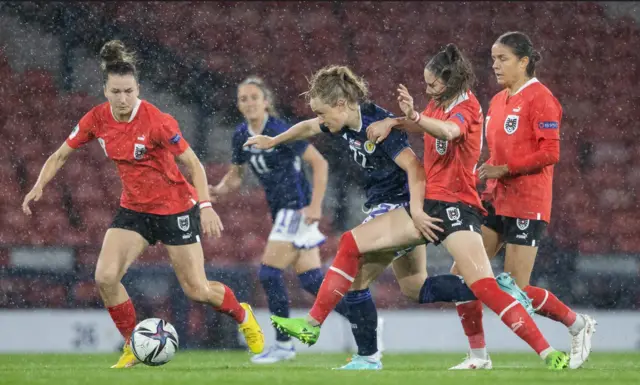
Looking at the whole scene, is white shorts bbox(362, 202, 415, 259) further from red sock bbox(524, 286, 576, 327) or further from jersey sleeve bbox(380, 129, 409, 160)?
red sock bbox(524, 286, 576, 327)

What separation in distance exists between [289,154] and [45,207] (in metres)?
4.51

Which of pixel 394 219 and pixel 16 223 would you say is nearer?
pixel 394 219

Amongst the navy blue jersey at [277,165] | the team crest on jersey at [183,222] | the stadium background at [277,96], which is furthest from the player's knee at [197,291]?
the stadium background at [277,96]

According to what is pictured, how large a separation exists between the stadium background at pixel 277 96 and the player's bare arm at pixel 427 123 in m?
4.80

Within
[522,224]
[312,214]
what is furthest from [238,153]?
[522,224]

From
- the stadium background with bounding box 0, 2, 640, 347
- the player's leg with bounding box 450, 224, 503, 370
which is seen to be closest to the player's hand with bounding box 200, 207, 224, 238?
the player's leg with bounding box 450, 224, 503, 370

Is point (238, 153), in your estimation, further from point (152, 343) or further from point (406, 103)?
point (406, 103)

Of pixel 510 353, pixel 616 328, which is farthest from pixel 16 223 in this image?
pixel 616 328

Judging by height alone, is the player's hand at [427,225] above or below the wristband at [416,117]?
below

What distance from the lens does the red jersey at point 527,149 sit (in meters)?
6.14

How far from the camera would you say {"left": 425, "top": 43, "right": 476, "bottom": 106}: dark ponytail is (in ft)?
18.9

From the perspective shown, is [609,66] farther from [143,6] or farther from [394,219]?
[394,219]

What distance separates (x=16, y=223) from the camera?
1162 cm

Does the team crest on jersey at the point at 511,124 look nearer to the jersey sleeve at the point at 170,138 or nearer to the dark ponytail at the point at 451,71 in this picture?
the dark ponytail at the point at 451,71
